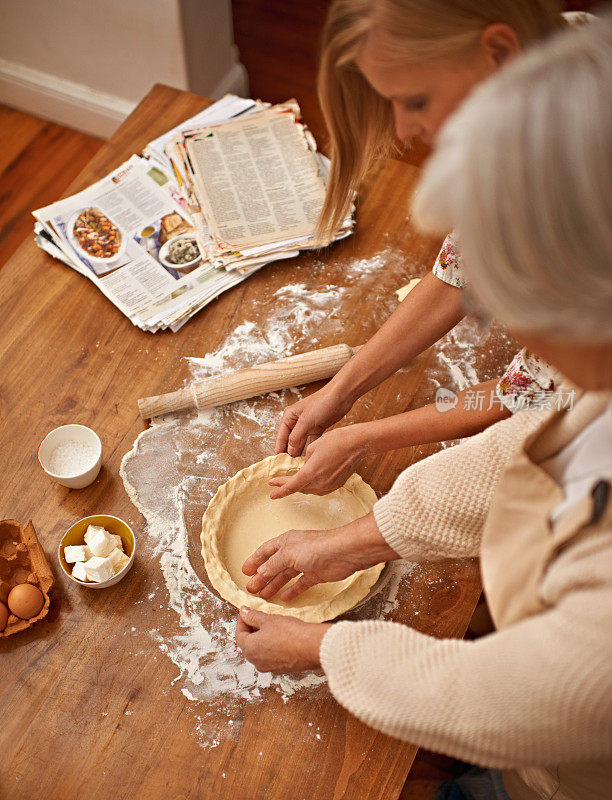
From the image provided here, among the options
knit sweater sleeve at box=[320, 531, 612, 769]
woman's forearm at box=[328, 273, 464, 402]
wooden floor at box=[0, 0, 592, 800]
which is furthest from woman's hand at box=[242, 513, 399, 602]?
wooden floor at box=[0, 0, 592, 800]

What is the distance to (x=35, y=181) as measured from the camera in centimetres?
289

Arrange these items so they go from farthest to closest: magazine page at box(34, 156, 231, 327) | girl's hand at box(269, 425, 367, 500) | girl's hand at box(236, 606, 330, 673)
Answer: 1. magazine page at box(34, 156, 231, 327)
2. girl's hand at box(269, 425, 367, 500)
3. girl's hand at box(236, 606, 330, 673)

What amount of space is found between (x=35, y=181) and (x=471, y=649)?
2825mm

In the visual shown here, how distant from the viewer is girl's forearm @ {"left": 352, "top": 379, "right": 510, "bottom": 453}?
1.24 metres

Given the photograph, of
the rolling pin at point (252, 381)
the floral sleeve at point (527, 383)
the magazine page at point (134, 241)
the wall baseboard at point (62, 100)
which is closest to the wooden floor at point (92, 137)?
the wall baseboard at point (62, 100)

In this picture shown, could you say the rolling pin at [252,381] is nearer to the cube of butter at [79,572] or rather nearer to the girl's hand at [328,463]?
the girl's hand at [328,463]

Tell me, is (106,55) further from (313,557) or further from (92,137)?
(313,557)

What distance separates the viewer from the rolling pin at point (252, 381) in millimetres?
1368

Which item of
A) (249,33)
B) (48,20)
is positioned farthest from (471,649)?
(249,33)

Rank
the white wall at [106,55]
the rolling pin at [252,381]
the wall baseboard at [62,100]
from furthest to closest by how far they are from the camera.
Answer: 1. the wall baseboard at [62,100]
2. the white wall at [106,55]
3. the rolling pin at [252,381]

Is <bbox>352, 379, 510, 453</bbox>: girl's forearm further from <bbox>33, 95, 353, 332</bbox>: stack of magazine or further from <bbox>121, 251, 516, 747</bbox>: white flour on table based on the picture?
<bbox>33, 95, 353, 332</bbox>: stack of magazine

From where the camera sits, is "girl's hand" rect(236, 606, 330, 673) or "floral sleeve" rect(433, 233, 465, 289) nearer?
"girl's hand" rect(236, 606, 330, 673)

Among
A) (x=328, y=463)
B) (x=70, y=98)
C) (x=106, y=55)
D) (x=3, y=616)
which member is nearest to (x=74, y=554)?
(x=3, y=616)

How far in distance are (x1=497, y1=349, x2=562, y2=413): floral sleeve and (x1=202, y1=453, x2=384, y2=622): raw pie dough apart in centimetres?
32
